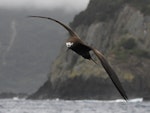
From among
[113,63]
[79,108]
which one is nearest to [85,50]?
[79,108]

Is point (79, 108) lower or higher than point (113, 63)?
higher

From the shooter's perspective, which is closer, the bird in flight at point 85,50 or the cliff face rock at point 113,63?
the bird in flight at point 85,50

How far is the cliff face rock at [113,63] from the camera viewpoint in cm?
16800

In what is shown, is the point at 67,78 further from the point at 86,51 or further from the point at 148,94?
the point at 86,51

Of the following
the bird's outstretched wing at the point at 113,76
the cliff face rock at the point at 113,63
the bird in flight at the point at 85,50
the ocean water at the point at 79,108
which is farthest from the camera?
the cliff face rock at the point at 113,63

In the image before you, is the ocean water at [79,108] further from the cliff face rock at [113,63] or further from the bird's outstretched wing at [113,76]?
→ the bird's outstretched wing at [113,76]

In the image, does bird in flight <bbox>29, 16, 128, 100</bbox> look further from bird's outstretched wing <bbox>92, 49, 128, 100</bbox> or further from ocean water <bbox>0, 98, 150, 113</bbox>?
ocean water <bbox>0, 98, 150, 113</bbox>

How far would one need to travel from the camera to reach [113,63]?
17375 centimetres

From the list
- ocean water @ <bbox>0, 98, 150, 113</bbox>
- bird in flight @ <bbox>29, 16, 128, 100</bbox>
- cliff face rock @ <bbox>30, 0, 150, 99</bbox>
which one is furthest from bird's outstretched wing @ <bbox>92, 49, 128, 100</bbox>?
cliff face rock @ <bbox>30, 0, 150, 99</bbox>

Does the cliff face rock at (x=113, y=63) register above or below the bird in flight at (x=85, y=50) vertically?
below

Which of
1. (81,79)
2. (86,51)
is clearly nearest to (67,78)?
(81,79)

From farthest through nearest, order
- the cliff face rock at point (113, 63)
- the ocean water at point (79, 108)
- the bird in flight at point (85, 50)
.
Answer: the cliff face rock at point (113, 63) → the ocean water at point (79, 108) → the bird in flight at point (85, 50)

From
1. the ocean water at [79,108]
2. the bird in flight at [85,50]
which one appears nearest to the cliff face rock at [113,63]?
the ocean water at [79,108]

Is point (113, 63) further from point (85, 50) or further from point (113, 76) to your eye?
point (113, 76)
